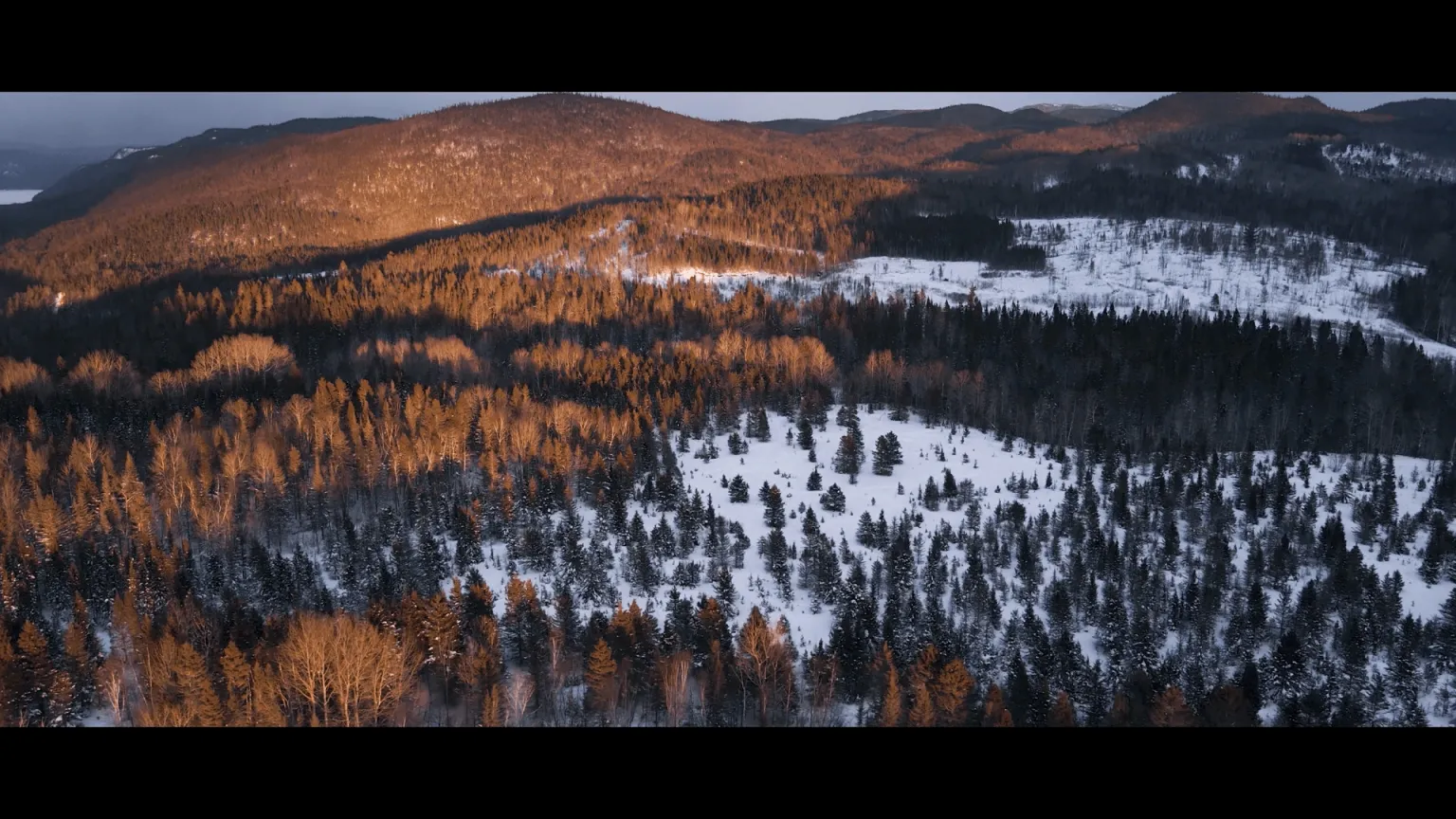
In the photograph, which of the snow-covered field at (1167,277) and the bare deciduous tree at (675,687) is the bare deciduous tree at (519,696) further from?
the snow-covered field at (1167,277)

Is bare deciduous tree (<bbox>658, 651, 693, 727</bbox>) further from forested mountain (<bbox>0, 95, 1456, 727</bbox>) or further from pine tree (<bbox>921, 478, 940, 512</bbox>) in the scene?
pine tree (<bbox>921, 478, 940, 512</bbox>)

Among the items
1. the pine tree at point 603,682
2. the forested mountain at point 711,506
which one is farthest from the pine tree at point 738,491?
the pine tree at point 603,682

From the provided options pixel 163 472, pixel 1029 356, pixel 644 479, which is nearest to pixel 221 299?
pixel 163 472

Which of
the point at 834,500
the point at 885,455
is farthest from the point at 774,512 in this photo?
the point at 885,455

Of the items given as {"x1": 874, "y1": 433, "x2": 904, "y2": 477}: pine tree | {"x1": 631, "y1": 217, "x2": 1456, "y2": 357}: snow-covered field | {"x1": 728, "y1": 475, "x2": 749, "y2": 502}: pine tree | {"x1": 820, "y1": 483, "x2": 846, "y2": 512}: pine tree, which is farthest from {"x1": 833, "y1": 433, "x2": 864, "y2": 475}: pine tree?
{"x1": 631, "y1": 217, "x2": 1456, "y2": 357}: snow-covered field

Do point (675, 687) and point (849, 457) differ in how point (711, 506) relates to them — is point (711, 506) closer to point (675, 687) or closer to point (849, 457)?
point (849, 457)
